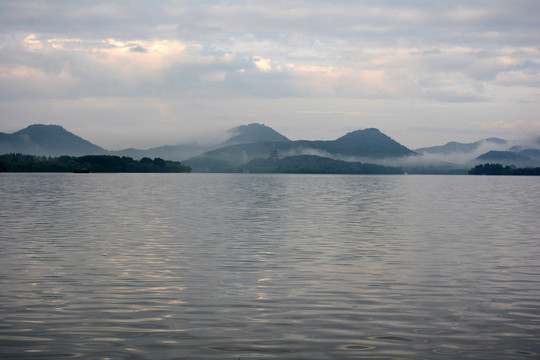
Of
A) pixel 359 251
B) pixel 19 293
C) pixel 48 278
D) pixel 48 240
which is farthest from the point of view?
pixel 48 240

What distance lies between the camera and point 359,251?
2977 cm

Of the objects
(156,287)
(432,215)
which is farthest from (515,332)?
(432,215)

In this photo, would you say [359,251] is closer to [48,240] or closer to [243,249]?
[243,249]

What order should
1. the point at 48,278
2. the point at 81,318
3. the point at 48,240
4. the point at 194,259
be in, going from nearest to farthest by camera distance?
the point at 81,318 < the point at 48,278 < the point at 194,259 < the point at 48,240

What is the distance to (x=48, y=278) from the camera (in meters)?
21.6

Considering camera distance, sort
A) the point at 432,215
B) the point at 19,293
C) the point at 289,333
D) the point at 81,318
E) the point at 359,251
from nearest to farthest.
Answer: the point at 289,333, the point at 81,318, the point at 19,293, the point at 359,251, the point at 432,215

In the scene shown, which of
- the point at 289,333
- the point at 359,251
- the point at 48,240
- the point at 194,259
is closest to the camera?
the point at 289,333

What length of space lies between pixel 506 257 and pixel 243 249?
1357 centimetres

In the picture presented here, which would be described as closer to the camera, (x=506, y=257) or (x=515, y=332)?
(x=515, y=332)

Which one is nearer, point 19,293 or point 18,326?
point 18,326

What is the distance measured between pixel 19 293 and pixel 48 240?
574 inches

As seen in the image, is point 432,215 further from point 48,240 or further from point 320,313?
point 320,313

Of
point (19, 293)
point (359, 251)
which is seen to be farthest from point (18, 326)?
point (359, 251)

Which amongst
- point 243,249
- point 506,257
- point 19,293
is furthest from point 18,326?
point 506,257
